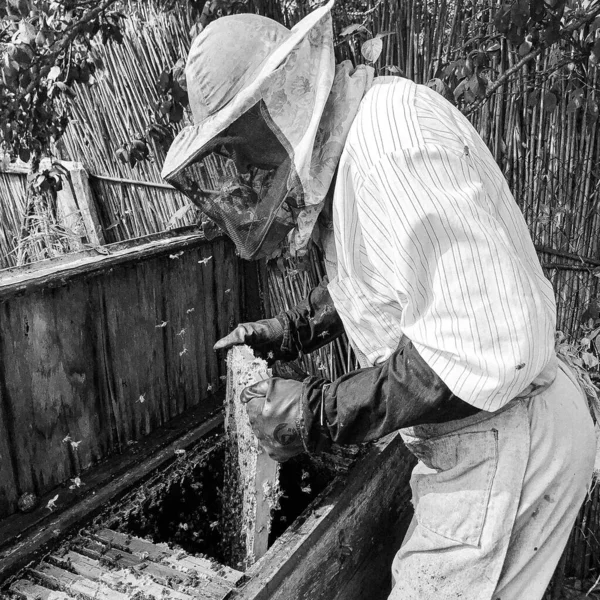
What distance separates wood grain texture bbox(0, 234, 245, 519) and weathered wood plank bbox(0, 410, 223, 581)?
6 centimetres

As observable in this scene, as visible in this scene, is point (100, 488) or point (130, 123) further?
point (130, 123)

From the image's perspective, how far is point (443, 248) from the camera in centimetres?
137

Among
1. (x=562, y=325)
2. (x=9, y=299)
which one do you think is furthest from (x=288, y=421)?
(x=562, y=325)

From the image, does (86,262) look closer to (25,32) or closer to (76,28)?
(25,32)

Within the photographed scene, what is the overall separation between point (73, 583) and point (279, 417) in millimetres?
881

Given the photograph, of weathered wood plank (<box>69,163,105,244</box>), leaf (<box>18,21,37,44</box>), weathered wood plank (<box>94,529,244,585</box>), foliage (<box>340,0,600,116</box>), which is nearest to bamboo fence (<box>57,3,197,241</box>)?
weathered wood plank (<box>69,163,105,244</box>)

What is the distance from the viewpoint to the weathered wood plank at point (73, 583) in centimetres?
187

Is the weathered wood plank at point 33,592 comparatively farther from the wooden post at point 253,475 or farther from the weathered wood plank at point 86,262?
the weathered wood plank at point 86,262

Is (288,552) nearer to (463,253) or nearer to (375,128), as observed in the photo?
(463,253)

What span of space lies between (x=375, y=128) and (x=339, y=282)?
0.49 meters

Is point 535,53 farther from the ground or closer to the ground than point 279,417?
farther from the ground

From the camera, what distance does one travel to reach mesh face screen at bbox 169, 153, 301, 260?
69.0 inches

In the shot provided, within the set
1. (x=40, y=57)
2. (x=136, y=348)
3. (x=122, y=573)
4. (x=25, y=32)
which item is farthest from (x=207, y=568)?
(x=40, y=57)

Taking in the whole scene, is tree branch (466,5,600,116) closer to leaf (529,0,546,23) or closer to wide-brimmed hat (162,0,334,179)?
leaf (529,0,546,23)
